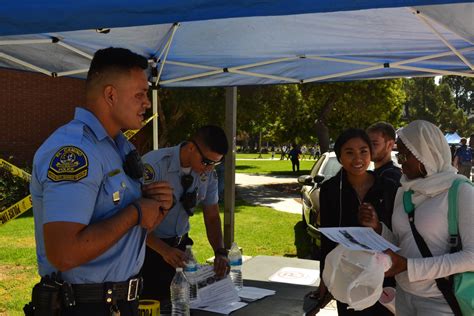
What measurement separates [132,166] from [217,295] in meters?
1.50

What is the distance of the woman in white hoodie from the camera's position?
2172 millimetres

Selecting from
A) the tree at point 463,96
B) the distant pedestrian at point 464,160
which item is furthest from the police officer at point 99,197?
the tree at point 463,96

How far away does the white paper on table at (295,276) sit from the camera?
379 centimetres

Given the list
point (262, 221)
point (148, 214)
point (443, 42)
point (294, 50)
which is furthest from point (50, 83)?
point (148, 214)

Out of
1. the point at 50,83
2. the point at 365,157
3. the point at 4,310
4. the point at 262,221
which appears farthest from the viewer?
the point at 50,83

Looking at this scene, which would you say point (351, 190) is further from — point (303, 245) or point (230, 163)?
point (303, 245)

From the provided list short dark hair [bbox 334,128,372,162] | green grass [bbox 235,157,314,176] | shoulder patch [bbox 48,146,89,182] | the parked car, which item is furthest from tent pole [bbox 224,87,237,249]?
green grass [bbox 235,157,314,176]

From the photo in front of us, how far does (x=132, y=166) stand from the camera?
1.96m

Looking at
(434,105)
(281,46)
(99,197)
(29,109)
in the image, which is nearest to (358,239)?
(99,197)

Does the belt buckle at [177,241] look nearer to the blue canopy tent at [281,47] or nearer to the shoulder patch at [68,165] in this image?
the blue canopy tent at [281,47]

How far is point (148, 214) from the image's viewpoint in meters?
1.80

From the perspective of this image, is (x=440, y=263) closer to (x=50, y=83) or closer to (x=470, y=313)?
(x=470, y=313)

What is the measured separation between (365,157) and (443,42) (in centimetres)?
130

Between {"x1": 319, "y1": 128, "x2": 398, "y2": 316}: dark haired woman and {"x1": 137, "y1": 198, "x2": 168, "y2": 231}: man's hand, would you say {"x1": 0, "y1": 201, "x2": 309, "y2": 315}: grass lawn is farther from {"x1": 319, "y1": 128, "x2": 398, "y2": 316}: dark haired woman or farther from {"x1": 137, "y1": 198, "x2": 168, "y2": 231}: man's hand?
{"x1": 137, "y1": 198, "x2": 168, "y2": 231}: man's hand
